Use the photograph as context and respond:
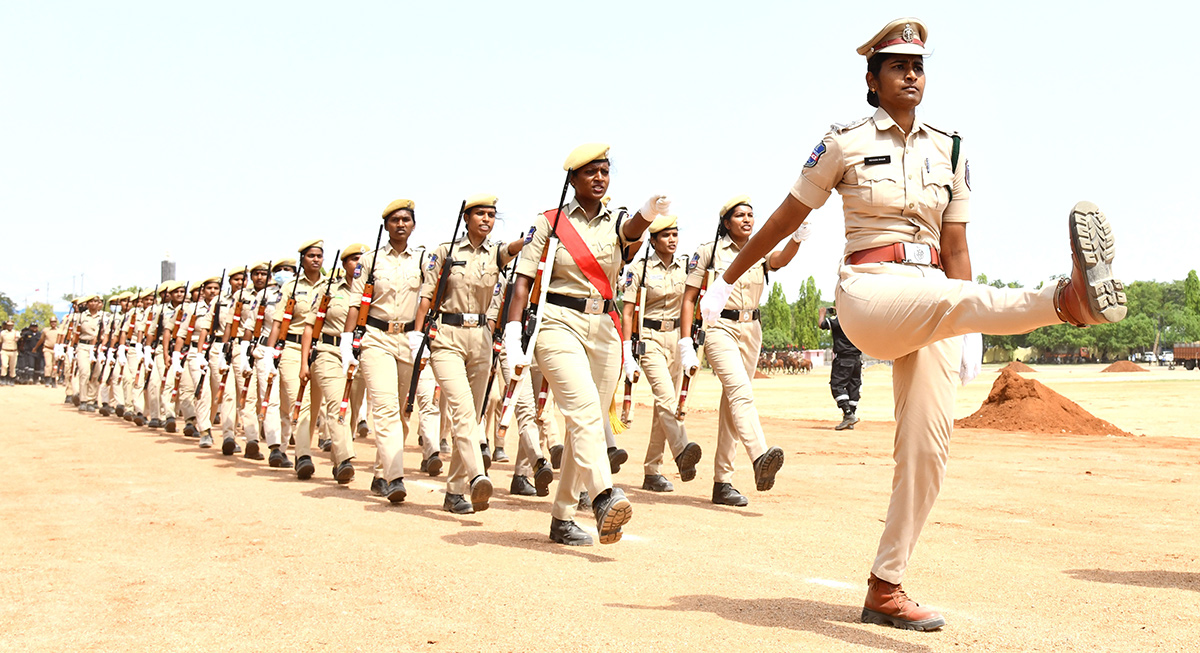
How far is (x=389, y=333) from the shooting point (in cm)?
1016

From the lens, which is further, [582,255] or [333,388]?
[333,388]

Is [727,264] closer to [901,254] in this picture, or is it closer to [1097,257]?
[901,254]

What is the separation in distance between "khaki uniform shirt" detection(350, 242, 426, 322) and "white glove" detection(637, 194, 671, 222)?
3.62 m

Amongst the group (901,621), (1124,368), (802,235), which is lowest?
(901,621)

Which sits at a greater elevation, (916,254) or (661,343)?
(916,254)

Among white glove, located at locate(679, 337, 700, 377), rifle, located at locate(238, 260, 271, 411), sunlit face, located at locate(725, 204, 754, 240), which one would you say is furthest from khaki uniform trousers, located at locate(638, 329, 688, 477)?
rifle, located at locate(238, 260, 271, 411)

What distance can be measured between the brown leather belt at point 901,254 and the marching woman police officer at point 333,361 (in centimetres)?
706

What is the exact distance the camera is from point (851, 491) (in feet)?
33.2

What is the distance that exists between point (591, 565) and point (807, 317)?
90.1 meters

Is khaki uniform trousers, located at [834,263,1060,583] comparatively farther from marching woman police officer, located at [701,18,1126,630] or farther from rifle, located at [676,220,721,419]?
rifle, located at [676,220,721,419]

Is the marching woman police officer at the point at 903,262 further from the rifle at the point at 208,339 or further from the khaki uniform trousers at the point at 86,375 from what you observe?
the khaki uniform trousers at the point at 86,375

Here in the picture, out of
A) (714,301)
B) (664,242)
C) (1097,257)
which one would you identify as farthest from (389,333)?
(1097,257)

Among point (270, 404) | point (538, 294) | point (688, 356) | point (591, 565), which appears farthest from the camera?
point (270, 404)

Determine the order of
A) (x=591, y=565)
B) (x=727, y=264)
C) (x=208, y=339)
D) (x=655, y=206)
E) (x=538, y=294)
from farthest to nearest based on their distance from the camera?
(x=208, y=339)
(x=727, y=264)
(x=538, y=294)
(x=655, y=206)
(x=591, y=565)
